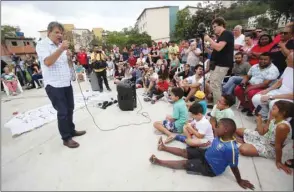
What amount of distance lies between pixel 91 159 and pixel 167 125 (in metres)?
1.19

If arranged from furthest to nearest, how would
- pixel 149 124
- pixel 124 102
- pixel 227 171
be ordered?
pixel 124 102
pixel 149 124
pixel 227 171

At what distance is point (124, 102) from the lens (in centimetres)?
405

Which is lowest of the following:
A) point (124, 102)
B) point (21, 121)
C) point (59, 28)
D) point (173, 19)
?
point (21, 121)

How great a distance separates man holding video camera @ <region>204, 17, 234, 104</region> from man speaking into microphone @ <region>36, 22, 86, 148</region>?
214cm

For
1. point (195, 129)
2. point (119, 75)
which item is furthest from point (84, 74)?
point (195, 129)

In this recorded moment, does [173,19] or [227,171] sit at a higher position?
[173,19]

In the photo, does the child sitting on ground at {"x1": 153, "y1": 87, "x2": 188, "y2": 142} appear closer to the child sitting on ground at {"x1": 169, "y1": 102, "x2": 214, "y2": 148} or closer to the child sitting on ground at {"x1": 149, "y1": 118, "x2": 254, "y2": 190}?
the child sitting on ground at {"x1": 169, "y1": 102, "x2": 214, "y2": 148}

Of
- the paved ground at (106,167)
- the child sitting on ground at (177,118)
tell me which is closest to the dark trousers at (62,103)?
the paved ground at (106,167)

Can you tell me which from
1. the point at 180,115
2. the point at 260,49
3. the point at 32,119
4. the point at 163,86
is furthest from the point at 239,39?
the point at 32,119

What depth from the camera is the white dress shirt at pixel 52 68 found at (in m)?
2.28

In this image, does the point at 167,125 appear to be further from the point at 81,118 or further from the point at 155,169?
the point at 81,118

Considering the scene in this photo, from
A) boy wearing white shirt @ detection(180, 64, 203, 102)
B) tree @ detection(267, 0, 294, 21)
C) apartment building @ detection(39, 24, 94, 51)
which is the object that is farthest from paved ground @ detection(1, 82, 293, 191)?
tree @ detection(267, 0, 294, 21)

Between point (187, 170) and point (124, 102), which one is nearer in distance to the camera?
point (187, 170)

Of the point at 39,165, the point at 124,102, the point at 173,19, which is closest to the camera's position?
the point at 39,165
